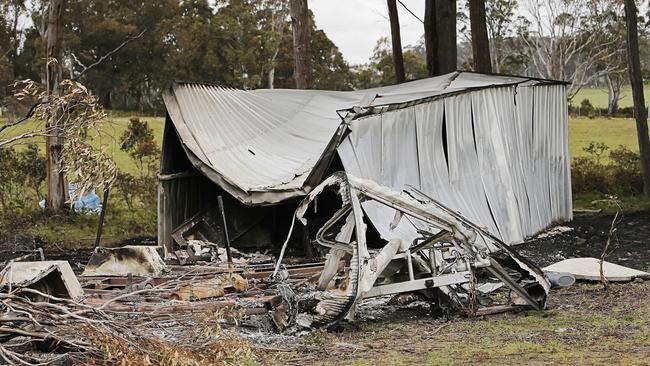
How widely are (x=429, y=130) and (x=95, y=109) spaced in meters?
6.53

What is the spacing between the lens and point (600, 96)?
69.4 metres

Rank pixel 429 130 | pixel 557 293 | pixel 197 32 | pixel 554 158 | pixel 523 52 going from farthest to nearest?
pixel 523 52 → pixel 197 32 → pixel 554 158 → pixel 429 130 → pixel 557 293

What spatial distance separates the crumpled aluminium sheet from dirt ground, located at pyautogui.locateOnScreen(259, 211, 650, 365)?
2243 mm

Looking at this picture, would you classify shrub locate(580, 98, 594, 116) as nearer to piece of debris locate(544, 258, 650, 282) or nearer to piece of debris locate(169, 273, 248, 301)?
piece of debris locate(544, 258, 650, 282)

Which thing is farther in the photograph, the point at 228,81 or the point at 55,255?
the point at 228,81

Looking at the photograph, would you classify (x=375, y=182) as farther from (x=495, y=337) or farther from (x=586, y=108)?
(x=586, y=108)

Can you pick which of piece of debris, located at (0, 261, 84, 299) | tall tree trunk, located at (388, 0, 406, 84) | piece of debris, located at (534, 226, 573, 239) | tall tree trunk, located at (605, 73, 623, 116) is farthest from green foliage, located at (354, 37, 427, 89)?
piece of debris, located at (0, 261, 84, 299)

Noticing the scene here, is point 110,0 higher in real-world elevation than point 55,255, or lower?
higher

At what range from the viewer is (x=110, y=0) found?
47000 mm

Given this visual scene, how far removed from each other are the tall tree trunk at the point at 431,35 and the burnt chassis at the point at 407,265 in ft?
46.3

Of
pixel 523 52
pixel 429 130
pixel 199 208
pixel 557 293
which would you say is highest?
pixel 523 52

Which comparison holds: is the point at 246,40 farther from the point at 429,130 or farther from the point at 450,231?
the point at 450,231

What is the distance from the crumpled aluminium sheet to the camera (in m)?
13.1

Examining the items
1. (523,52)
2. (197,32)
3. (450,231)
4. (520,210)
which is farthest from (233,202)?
(523,52)
